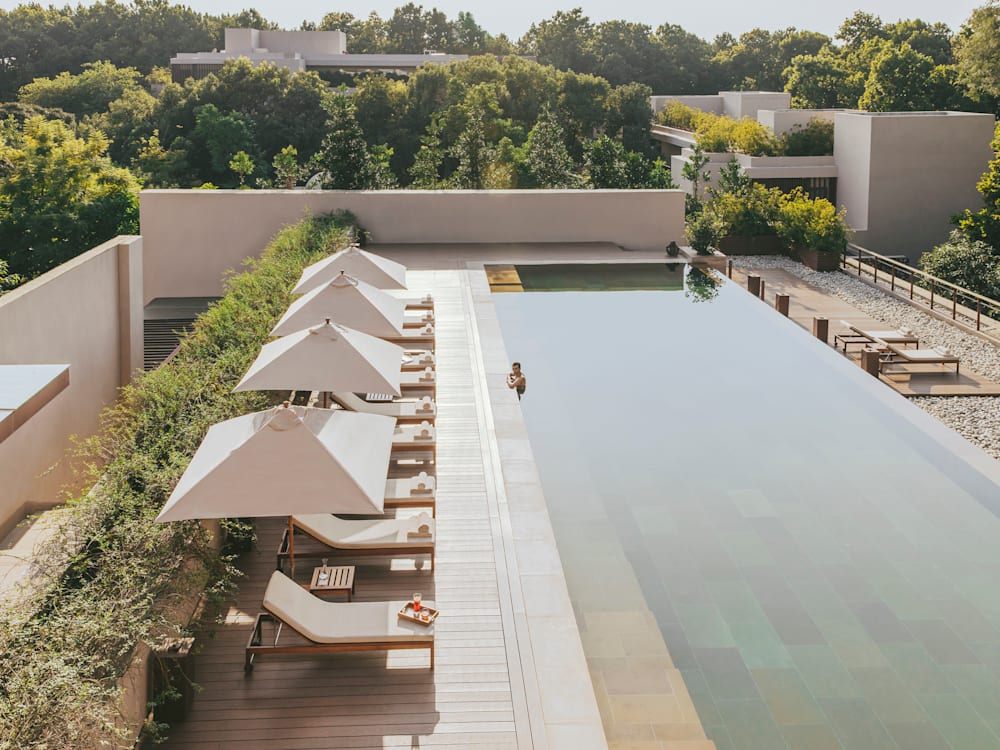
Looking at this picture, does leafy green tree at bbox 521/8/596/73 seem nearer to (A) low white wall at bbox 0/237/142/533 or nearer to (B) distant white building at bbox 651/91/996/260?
(B) distant white building at bbox 651/91/996/260

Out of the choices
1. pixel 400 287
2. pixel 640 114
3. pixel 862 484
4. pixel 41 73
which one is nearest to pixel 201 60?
pixel 41 73

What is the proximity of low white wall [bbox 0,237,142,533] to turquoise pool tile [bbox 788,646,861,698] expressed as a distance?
6.13 m

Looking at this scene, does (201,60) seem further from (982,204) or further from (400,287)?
(400,287)

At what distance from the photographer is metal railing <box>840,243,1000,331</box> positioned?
51.8ft

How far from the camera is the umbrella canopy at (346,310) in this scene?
10016 mm

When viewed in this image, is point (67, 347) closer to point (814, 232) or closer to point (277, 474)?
point (277, 474)

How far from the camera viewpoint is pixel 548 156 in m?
25.5

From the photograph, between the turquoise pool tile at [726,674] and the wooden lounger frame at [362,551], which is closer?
the turquoise pool tile at [726,674]

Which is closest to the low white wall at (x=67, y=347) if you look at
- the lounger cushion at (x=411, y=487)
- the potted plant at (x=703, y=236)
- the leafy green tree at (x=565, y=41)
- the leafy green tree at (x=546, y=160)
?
the lounger cushion at (x=411, y=487)

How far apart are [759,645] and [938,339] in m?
10.4

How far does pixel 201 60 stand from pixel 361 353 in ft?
217

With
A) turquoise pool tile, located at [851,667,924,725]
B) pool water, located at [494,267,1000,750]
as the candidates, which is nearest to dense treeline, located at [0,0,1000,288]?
pool water, located at [494,267,1000,750]

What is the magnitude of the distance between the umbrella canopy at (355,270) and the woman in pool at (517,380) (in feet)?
6.84

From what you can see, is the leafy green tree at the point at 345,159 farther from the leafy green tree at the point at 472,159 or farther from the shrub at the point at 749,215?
the shrub at the point at 749,215
